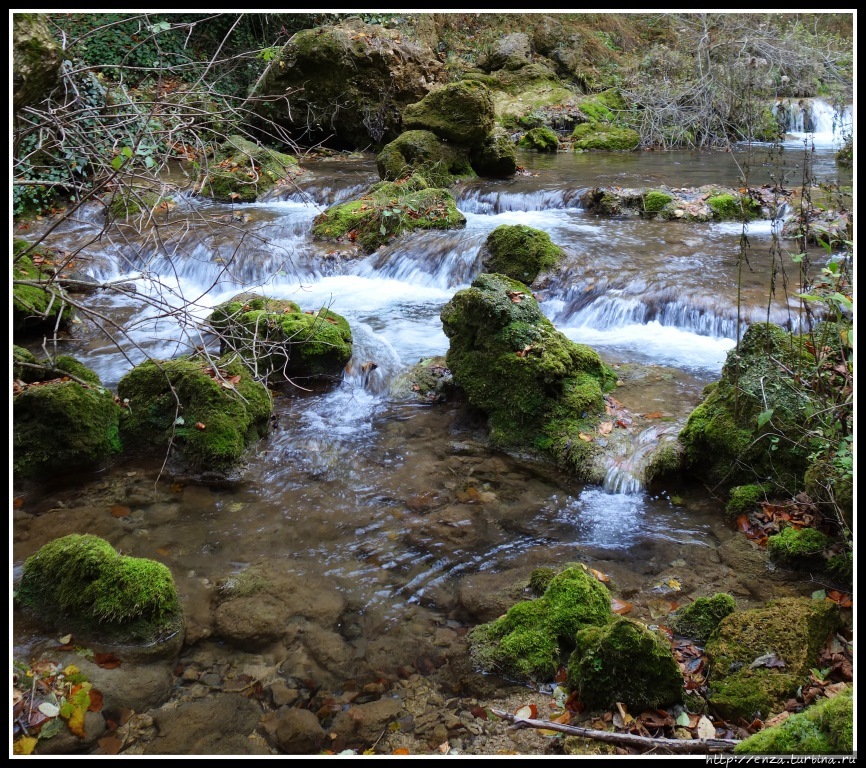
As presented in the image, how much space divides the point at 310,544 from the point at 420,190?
359 inches

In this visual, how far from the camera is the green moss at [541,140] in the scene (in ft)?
61.1

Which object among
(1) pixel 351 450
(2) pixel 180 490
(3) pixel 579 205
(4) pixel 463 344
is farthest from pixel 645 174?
(2) pixel 180 490

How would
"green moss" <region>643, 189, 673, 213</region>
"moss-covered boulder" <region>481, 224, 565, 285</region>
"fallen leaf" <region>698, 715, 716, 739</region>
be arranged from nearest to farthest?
1. "fallen leaf" <region>698, 715, 716, 739</region>
2. "moss-covered boulder" <region>481, 224, 565, 285</region>
3. "green moss" <region>643, 189, 673, 213</region>

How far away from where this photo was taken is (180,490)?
5.72 meters

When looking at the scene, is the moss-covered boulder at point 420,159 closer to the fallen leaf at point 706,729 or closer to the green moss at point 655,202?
the green moss at point 655,202

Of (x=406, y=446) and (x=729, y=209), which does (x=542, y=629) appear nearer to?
(x=406, y=446)

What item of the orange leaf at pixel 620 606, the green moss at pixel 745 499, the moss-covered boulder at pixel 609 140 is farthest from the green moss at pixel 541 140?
the orange leaf at pixel 620 606

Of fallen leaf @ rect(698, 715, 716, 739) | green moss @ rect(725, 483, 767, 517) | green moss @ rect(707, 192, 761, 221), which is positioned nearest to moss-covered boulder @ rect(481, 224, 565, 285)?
green moss @ rect(707, 192, 761, 221)

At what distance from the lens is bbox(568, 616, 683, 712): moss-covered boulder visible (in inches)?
131

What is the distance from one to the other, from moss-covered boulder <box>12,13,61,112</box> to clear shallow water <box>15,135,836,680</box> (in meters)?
0.89

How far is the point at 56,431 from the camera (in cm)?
582

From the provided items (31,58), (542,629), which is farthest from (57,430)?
(542,629)

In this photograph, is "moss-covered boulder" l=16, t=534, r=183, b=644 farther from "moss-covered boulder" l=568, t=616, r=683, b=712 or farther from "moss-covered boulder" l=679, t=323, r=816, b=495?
"moss-covered boulder" l=679, t=323, r=816, b=495

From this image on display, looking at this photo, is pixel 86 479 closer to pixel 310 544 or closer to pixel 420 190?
pixel 310 544
